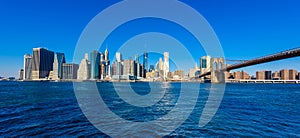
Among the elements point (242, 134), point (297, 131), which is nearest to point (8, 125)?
point (242, 134)

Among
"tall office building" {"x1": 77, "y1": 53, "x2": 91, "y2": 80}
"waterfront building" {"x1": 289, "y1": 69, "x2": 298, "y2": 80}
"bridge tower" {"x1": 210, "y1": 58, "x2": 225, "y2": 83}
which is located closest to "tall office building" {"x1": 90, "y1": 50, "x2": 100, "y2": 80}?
"tall office building" {"x1": 77, "y1": 53, "x2": 91, "y2": 80}

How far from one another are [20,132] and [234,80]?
210821 mm

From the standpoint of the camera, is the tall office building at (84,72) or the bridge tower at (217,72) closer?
the bridge tower at (217,72)

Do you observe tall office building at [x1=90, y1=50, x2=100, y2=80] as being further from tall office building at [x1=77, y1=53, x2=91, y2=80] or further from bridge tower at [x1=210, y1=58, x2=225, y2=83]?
bridge tower at [x1=210, y1=58, x2=225, y2=83]

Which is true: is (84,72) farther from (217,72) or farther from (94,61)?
(217,72)

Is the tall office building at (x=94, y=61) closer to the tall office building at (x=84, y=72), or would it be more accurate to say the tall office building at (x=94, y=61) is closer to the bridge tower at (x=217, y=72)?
the tall office building at (x=84, y=72)

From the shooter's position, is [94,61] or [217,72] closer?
[217,72]

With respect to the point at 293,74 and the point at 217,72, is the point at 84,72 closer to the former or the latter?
the point at 217,72

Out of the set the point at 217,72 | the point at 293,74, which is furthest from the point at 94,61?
the point at 293,74

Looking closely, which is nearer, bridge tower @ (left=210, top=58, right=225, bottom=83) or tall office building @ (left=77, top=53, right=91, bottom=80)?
bridge tower @ (left=210, top=58, right=225, bottom=83)

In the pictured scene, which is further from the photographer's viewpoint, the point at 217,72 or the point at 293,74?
the point at 293,74

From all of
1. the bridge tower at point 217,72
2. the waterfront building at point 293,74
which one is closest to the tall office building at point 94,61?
the bridge tower at point 217,72

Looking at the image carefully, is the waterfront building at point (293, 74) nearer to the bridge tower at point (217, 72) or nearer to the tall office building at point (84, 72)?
the bridge tower at point (217, 72)

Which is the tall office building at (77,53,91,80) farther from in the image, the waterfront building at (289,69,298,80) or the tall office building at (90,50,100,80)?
the waterfront building at (289,69,298,80)
